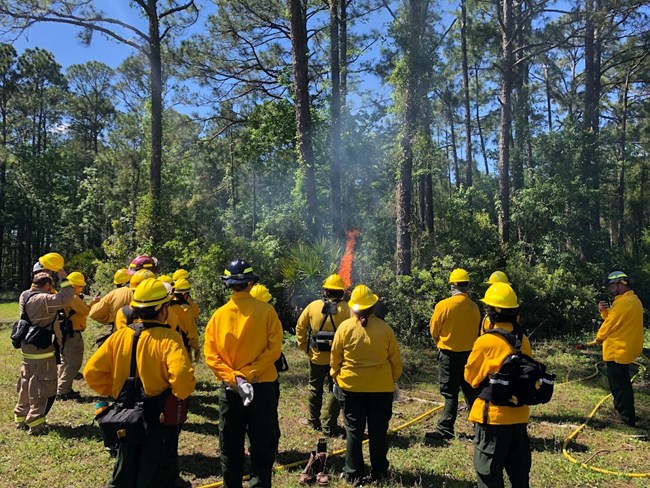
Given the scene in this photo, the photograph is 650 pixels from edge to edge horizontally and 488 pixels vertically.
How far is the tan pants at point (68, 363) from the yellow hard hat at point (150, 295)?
4889mm

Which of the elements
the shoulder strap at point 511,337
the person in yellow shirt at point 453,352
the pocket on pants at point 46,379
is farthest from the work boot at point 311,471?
the pocket on pants at point 46,379

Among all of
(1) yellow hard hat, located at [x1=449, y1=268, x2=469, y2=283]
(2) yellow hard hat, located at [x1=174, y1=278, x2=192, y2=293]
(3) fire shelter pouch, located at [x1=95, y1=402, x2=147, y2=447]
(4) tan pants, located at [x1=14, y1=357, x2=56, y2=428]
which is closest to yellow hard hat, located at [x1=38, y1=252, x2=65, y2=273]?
(4) tan pants, located at [x1=14, y1=357, x2=56, y2=428]

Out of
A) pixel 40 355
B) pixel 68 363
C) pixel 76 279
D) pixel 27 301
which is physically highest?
pixel 76 279

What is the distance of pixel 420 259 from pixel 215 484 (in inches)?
447

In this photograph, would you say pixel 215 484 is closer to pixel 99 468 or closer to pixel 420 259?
pixel 99 468

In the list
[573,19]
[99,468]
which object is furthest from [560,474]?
[573,19]

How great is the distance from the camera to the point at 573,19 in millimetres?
17375

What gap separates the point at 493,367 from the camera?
11.6 ft

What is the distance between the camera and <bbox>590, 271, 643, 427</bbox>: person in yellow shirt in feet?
20.1

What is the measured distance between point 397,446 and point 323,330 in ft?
5.46

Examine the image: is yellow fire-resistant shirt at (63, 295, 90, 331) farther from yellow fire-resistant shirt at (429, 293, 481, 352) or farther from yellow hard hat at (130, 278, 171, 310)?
yellow fire-resistant shirt at (429, 293, 481, 352)

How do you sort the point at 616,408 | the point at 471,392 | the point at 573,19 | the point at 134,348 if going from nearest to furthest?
the point at 134,348 → the point at 471,392 → the point at 616,408 → the point at 573,19

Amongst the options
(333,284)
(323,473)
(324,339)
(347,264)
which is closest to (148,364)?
(323,473)

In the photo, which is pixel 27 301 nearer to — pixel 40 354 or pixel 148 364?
pixel 40 354
